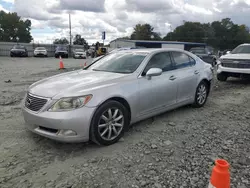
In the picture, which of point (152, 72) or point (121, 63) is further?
point (121, 63)

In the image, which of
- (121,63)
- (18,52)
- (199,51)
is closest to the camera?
(121,63)

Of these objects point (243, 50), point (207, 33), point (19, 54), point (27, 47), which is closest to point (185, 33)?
point (207, 33)

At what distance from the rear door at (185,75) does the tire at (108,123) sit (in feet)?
5.59

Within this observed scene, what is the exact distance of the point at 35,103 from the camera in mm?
3684

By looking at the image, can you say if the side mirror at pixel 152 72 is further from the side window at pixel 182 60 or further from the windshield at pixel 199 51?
the windshield at pixel 199 51

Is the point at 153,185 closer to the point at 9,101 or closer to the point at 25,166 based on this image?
the point at 25,166

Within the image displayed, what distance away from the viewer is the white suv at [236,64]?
9.29 metres

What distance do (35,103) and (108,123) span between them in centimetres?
116

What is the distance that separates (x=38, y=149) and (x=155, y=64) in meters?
2.61

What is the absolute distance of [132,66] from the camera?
179 inches

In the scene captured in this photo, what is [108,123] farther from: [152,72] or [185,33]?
[185,33]

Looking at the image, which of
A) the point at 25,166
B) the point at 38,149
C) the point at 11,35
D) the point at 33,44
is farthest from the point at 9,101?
the point at 11,35

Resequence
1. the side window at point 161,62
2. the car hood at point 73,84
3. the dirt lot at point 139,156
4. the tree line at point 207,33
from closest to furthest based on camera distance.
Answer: the dirt lot at point 139,156, the car hood at point 73,84, the side window at point 161,62, the tree line at point 207,33

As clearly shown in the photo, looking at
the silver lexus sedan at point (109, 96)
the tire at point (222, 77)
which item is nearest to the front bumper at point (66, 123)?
the silver lexus sedan at point (109, 96)
